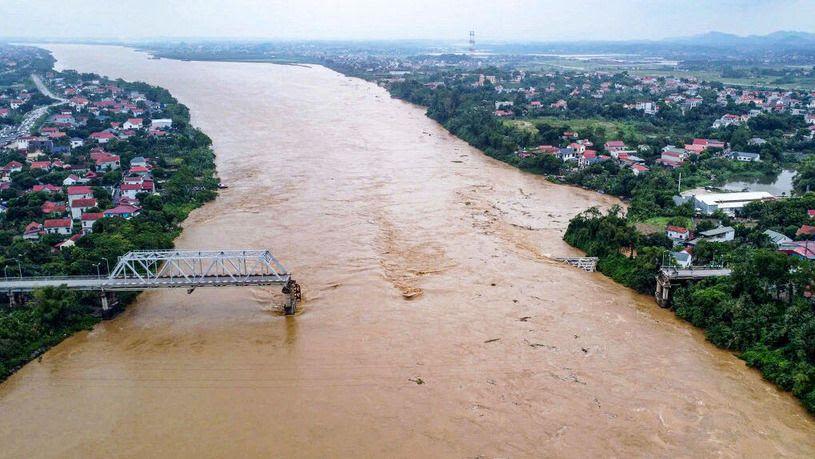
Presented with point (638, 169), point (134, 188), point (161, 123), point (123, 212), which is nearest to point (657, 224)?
point (638, 169)

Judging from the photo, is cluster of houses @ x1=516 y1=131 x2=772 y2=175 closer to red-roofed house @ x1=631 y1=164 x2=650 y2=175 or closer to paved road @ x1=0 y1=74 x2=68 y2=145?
red-roofed house @ x1=631 y1=164 x2=650 y2=175

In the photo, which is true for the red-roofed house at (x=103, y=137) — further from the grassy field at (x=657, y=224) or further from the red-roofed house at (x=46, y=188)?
the grassy field at (x=657, y=224)

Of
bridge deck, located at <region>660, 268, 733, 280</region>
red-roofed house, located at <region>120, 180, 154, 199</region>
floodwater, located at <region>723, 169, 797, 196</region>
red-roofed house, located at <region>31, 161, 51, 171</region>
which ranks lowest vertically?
floodwater, located at <region>723, 169, 797, 196</region>

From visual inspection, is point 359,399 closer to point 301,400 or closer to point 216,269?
point 301,400

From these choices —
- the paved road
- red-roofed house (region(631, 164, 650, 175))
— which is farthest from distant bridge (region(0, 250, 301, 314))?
the paved road

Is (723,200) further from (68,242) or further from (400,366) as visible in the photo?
(68,242)

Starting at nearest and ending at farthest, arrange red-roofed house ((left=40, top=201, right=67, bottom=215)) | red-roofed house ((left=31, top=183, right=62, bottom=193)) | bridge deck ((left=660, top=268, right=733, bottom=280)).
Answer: bridge deck ((left=660, top=268, right=733, bottom=280)) < red-roofed house ((left=40, top=201, right=67, bottom=215)) < red-roofed house ((left=31, top=183, right=62, bottom=193))
